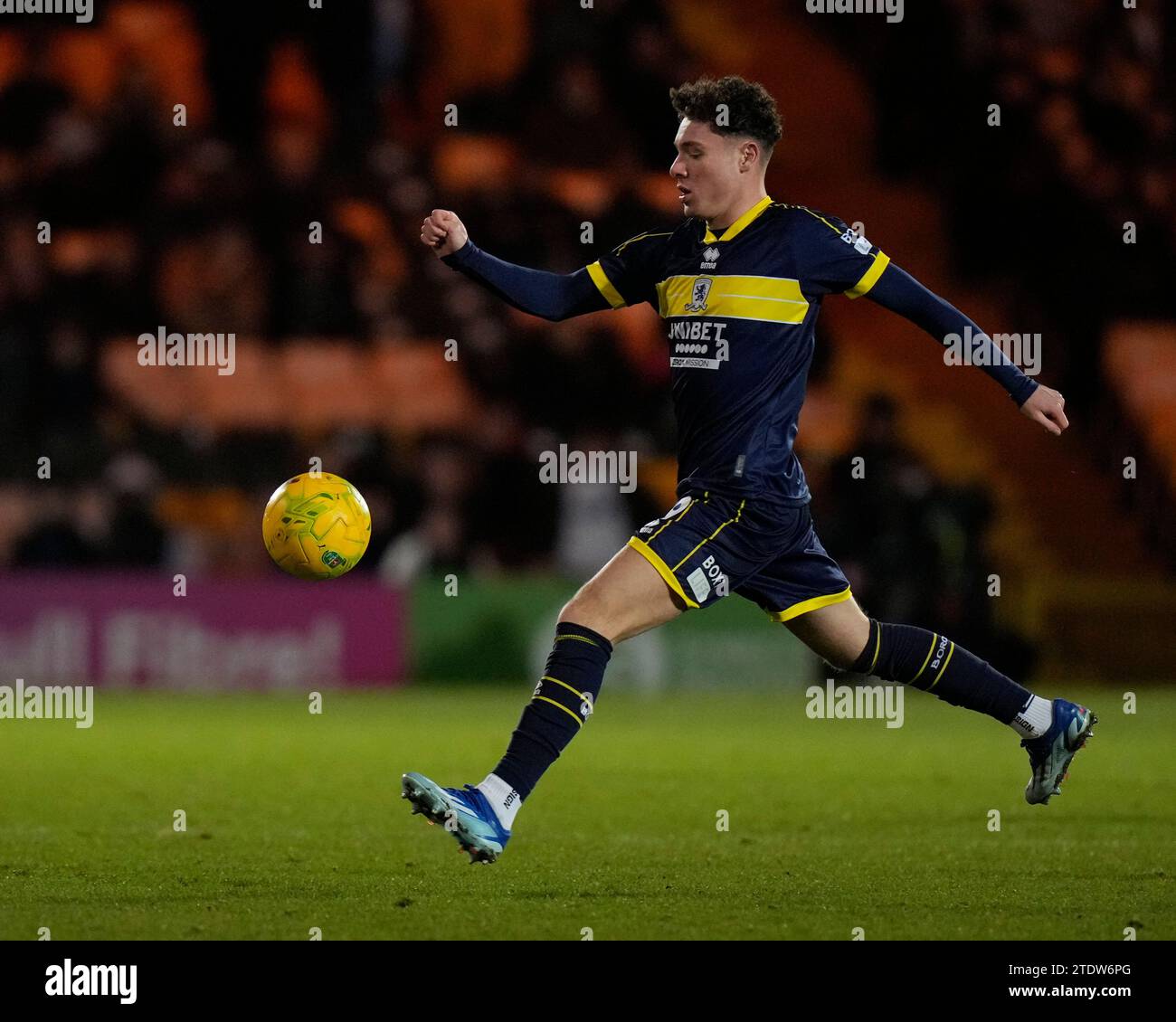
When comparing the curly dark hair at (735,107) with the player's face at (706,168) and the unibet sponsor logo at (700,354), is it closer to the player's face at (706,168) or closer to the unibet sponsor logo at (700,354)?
the player's face at (706,168)

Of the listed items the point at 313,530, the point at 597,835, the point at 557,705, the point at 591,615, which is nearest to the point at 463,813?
the point at 557,705

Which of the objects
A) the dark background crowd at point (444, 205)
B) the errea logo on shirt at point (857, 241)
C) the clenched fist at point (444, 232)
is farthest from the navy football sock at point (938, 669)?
the dark background crowd at point (444, 205)

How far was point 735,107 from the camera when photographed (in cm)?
656

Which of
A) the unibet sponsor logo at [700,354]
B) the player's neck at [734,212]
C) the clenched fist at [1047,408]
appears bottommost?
the clenched fist at [1047,408]

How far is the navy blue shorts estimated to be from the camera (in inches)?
248

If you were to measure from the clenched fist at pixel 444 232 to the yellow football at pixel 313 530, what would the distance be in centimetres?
97

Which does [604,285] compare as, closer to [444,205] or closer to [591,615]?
[591,615]

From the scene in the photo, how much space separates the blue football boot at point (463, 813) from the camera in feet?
18.2

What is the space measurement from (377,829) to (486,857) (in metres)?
2.19

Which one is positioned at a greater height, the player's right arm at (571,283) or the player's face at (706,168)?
the player's face at (706,168)

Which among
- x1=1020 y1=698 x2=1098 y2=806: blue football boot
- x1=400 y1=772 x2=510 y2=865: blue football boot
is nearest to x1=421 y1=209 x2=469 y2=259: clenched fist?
x1=400 y1=772 x2=510 y2=865: blue football boot

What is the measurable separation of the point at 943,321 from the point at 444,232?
66.9 inches

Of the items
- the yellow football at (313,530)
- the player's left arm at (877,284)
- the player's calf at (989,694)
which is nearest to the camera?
the player's left arm at (877,284)

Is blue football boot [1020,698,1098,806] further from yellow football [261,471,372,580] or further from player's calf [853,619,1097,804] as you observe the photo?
yellow football [261,471,372,580]
